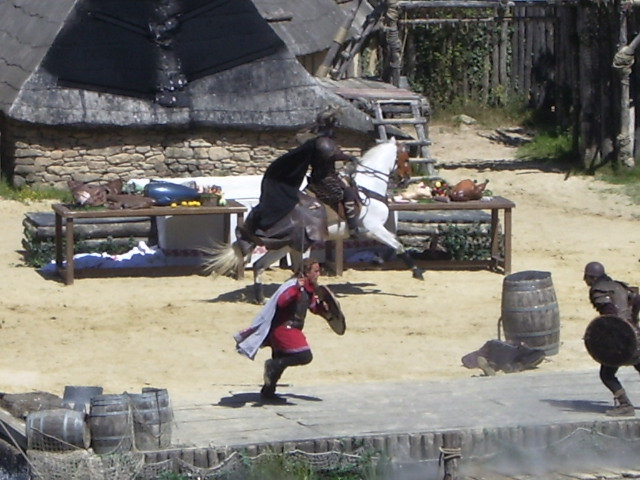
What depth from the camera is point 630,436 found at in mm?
9750

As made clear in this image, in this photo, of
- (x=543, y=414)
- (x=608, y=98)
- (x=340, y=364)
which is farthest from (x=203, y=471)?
(x=608, y=98)

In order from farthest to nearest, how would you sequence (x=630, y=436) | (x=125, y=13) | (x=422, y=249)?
(x=125, y=13) < (x=422, y=249) < (x=630, y=436)

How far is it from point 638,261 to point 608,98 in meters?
6.02

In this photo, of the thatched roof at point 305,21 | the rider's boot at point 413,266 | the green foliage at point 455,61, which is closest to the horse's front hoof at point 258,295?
the rider's boot at point 413,266

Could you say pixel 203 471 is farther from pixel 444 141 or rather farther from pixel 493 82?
pixel 493 82

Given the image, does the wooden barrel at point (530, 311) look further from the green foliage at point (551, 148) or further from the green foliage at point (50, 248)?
A: the green foliage at point (551, 148)

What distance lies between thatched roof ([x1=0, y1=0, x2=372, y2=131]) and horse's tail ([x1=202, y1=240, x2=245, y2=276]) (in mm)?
4438

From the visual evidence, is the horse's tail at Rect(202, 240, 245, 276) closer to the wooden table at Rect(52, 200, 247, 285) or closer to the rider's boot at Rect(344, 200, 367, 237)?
the wooden table at Rect(52, 200, 247, 285)

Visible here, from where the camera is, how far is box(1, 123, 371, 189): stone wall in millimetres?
19500

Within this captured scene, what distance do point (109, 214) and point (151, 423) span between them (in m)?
6.42

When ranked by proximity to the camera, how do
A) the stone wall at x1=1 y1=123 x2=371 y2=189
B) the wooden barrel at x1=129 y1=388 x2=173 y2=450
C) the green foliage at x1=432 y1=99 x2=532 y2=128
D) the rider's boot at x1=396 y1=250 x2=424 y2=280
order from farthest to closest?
the green foliage at x1=432 y1=99 x2=532 y2=128 → the stone wall at x1=1 y1=123 x2=371 y2=189 → the rider's boot at x1=396 y1=250 x2=424 y2=280 → the wooden barrel at x1=129 y1=388 x2=173 y2=450

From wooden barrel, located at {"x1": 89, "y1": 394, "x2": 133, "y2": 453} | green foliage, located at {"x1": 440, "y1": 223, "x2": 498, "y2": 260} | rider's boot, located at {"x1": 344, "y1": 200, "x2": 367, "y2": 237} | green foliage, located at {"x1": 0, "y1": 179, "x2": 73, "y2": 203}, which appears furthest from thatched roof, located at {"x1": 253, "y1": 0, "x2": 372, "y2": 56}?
wooden barrel, located at {"x1": 89, "y1": 394, "x2": 133, "y2": 453}

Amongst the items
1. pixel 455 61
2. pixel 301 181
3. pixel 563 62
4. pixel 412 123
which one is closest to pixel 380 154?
pixel 301 181

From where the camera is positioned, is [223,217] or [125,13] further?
[125,13]
